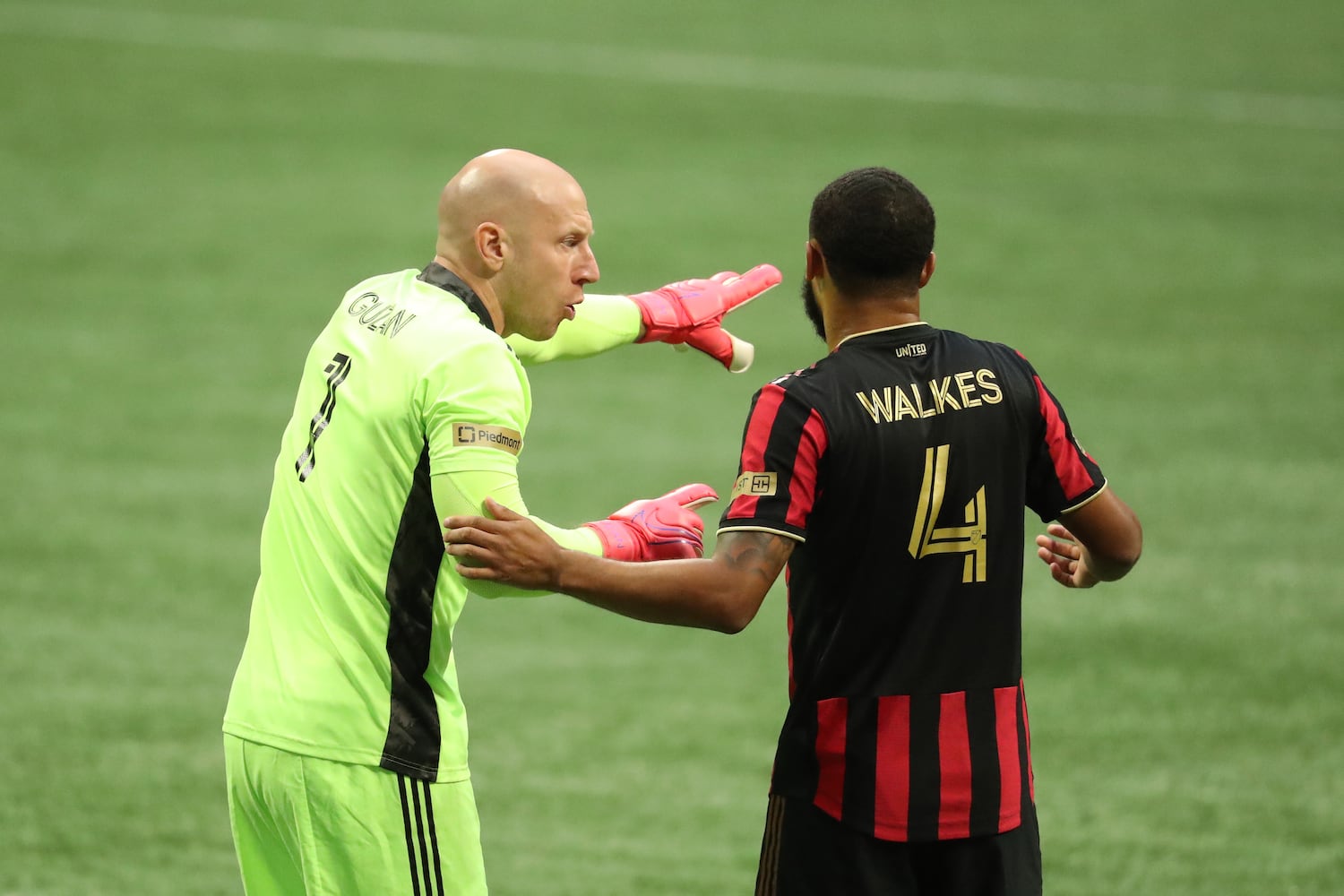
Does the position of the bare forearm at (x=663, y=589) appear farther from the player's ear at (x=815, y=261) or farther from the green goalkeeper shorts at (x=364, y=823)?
the player's ear at (x=815, y=261)

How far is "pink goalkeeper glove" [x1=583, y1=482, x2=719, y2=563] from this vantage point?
12.7 feet

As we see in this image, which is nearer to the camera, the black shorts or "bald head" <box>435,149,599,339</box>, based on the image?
the black shorts

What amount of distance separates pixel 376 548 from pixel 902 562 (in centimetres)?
113

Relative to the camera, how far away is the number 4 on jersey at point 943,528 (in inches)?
147

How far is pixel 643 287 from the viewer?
619 inches

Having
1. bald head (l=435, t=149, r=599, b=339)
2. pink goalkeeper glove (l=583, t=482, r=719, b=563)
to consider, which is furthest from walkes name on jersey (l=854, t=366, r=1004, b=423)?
bald head (l=435, t=149, r=599, b=339)

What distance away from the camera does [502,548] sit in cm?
357

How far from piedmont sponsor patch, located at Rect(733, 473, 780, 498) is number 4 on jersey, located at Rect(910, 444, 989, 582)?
32cm


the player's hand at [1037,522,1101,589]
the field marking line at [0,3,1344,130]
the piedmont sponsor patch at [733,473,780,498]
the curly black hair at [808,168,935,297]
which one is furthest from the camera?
the field marking line at [0,3,1344,130]

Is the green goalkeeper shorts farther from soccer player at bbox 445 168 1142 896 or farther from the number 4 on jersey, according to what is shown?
the number 4 on jersey

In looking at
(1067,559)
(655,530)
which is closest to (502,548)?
(655,530)

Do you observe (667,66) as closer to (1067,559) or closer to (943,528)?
(1067,559)

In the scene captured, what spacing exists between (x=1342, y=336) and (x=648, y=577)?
12512 mm

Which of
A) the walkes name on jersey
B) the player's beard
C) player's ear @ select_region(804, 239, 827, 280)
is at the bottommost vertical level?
the walkes name on jersey
